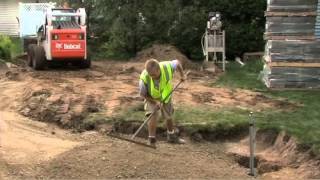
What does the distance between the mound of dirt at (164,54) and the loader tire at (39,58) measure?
409cm

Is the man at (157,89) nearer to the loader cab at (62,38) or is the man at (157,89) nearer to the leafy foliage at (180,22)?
the loader cab at (62,38)

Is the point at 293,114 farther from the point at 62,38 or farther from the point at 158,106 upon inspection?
the point at 62,38

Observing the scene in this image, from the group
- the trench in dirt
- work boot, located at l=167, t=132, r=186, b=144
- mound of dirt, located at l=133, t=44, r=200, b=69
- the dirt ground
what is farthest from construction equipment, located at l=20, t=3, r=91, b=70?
work boot, located at l=167, t=132, r=186, b=144

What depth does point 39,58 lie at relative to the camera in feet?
63.9

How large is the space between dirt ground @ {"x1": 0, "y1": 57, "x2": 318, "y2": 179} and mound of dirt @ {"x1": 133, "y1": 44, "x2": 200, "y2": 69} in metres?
2.93

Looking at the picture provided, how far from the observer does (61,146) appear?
384 inches

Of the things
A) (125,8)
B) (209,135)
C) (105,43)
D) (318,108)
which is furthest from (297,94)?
(105,43)

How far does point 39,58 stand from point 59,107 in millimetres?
6823

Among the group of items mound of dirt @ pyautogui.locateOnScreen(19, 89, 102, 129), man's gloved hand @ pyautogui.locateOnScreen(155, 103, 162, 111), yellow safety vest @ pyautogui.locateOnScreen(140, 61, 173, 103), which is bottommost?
mound of dirt @ pyautogui.locateOnScreen(19, 89, 102, 129)

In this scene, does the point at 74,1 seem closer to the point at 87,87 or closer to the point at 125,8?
the point at 125,8

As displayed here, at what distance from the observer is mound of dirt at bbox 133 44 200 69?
21.4m

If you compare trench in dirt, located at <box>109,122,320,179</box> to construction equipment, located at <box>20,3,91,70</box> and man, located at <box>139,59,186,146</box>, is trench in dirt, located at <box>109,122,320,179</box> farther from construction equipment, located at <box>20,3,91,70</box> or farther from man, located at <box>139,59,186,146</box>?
construction equipment, located at <box>20,3,91,70</box>

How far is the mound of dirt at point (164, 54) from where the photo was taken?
21422 millimetres

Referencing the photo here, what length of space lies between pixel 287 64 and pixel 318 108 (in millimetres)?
3213
